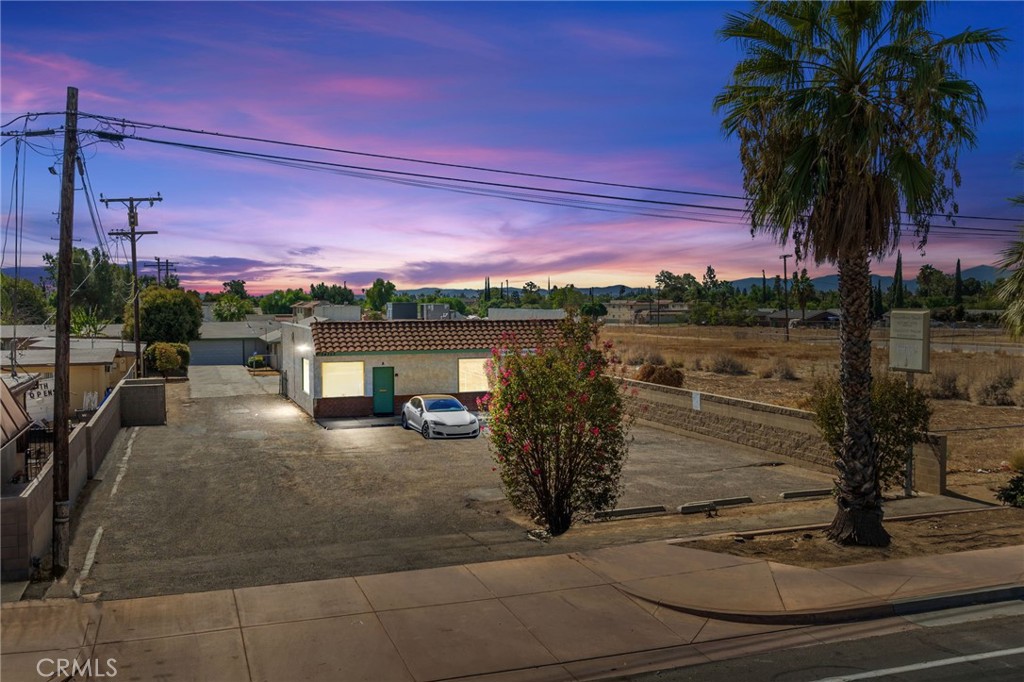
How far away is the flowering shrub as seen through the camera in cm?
1430

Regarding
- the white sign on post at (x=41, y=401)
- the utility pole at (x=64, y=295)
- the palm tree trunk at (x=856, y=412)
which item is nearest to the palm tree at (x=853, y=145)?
the palm tree trunk at (x=856, y=412)

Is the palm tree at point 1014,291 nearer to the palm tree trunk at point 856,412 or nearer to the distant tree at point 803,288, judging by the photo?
the palm tree trunk at point 856,412

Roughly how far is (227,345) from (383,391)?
147 feet

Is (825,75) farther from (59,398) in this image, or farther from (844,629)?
(59,398)

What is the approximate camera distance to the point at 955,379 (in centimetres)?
3784

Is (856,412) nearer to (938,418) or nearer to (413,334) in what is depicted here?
(938,418)

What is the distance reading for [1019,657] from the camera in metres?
8.82

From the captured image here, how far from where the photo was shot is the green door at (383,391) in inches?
1288

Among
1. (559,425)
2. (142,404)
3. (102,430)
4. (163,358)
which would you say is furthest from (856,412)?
(163,358)

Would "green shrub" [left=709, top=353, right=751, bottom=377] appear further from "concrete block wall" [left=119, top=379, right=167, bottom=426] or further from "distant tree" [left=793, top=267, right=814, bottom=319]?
"distant tree" [left=793, top=267, right=814, bottom=319]

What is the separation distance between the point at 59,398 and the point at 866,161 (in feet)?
49.7

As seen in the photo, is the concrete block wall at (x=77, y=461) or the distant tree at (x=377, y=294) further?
the distant tree at (x=377, y=294)

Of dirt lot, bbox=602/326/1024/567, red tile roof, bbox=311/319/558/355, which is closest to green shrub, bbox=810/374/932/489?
dirt lot, bbox=602/326/1024/567

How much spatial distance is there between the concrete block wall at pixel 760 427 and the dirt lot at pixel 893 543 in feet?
11.7
